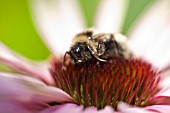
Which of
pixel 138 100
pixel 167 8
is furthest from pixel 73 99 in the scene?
pixel 167 8

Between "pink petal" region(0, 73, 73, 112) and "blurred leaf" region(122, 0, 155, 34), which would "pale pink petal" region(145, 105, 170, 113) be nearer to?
"pink petal" region(0, 73, 73, 112)

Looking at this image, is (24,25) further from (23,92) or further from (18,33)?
(23,92)

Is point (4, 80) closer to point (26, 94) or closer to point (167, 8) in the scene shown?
point (26, 94)

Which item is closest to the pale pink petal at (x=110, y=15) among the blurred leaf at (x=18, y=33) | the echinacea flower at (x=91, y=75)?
the echinacea flower at (x=91, y=75)

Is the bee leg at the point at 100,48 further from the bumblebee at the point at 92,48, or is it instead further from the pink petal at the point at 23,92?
the pink petal at the point at 23,92

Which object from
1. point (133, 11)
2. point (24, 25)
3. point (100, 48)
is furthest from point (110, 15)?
point (100, 48)
